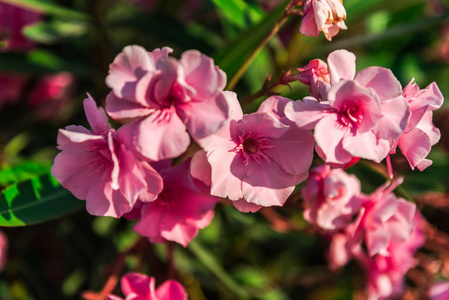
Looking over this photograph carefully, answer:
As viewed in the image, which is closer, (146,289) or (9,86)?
(146,289)

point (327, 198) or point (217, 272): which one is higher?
Result: point (327, 198)

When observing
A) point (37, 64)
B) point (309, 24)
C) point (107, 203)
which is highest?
point (309, 24)

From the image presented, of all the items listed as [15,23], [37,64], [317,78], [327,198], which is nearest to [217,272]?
[327,198]

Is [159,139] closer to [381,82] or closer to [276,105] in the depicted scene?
[276,105]

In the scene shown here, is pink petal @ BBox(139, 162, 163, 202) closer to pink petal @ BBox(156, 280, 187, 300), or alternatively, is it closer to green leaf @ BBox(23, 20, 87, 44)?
pink petal @ BBox(156, 280, 187, 300)

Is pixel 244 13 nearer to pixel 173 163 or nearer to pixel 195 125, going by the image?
pixel 173 163

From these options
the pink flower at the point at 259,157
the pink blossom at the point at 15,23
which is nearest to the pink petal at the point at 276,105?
the pink flower at the point at 259,157

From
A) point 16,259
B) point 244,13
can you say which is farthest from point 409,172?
point 16,259

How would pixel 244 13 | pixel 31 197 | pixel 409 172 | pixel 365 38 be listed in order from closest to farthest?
pixel 31 197
pixel 244 13
pixel 365 38
pixel 409 172
